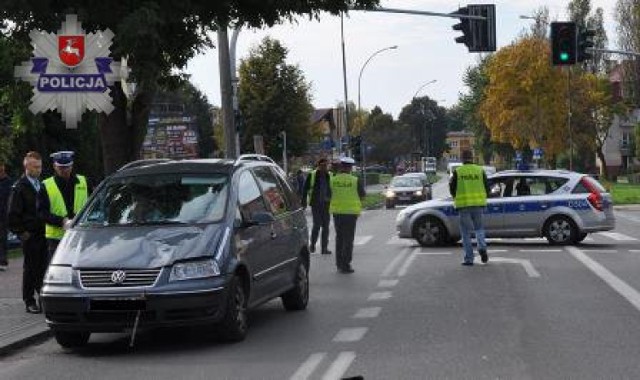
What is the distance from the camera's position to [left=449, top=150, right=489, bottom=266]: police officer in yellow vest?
1507 cm

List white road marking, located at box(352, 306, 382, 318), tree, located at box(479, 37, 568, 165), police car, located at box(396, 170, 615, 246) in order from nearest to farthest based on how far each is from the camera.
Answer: white road marking, located at box(352, 306, 382, 318), police car, located at box(396, 170, 615, 246), tree, located at box(479, 37, 568, 165)

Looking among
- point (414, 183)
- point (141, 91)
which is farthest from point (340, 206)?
point (414, 183)

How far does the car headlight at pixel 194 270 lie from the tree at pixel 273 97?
42.0 meters

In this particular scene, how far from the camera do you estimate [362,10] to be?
1625 centimetres

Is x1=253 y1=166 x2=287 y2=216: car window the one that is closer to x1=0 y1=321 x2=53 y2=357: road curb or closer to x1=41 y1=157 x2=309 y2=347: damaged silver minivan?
x1=41 y1=157 x2=309 y2=347: damaged silver minivan

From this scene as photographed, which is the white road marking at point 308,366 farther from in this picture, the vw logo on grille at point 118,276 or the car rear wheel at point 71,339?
the car rear wheel at point 71,339

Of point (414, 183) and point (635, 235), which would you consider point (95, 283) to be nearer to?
point (635, 235)

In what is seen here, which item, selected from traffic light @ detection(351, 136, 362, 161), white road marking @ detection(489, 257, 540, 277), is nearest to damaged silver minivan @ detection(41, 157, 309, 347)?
white road marking @ detection(489, 257, 540, 277)

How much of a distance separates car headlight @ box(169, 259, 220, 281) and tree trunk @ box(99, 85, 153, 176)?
644 cm

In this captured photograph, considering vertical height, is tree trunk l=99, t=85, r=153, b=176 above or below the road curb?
above

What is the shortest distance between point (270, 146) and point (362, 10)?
30893mm

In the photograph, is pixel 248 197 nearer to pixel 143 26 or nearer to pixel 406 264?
pixel 143 26

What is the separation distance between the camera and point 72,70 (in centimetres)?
1168

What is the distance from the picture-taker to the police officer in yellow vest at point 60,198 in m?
10.4
